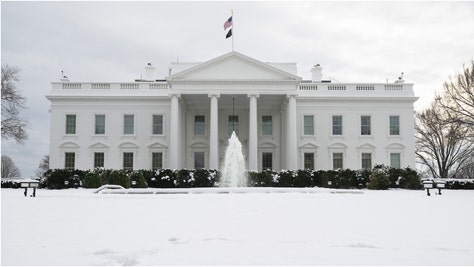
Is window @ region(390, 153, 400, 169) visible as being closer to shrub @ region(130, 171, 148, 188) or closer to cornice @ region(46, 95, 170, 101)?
cornice @ region(46, 95, 170, 101)

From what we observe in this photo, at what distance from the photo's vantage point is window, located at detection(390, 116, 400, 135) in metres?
38.2

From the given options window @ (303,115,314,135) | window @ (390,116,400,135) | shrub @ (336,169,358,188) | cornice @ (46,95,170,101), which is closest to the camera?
shrub @ (336,169,358,188)

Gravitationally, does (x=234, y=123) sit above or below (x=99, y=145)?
above

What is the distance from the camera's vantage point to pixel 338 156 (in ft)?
126

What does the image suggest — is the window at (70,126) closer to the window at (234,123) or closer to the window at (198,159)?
the window at (198,159)

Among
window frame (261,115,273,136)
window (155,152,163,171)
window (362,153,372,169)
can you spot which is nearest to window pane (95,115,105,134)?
window (155,152,163,171)

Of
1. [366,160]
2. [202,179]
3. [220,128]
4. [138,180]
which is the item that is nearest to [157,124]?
[220,128]

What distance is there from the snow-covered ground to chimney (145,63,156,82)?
1217 inches

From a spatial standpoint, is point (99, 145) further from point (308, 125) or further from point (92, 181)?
point (308, 125)

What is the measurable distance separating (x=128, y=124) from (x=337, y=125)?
17048 millimetres

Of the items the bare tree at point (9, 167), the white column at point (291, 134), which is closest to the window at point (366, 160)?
the white column at point (291, 134)

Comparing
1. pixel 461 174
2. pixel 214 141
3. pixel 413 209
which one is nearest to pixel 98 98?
pixel 214 141

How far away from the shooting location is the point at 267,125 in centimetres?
3941

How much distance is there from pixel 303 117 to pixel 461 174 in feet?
101
